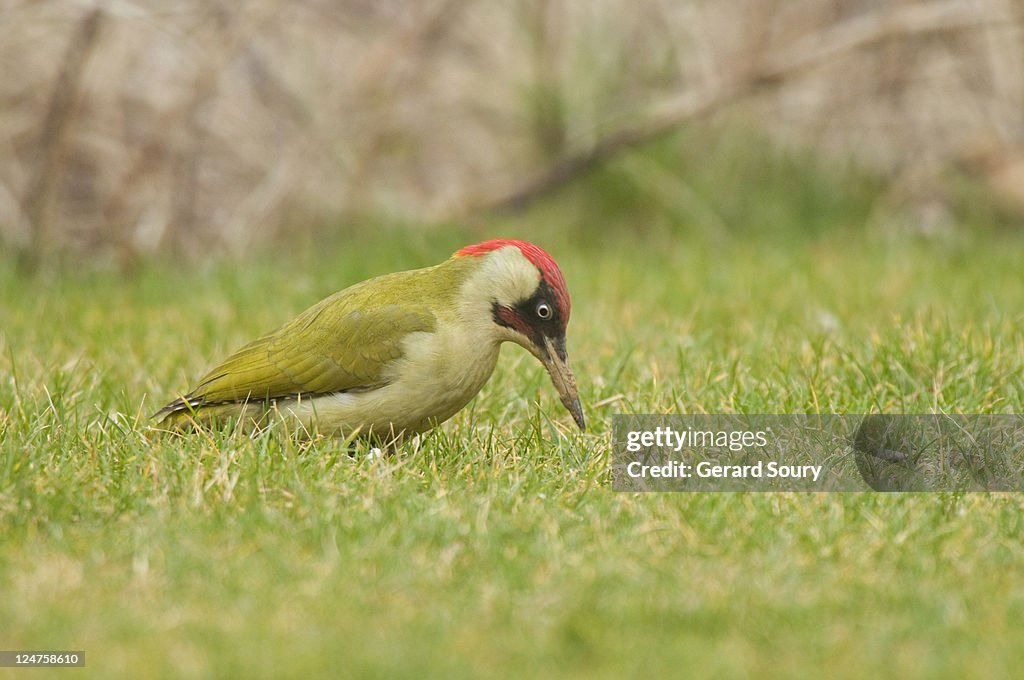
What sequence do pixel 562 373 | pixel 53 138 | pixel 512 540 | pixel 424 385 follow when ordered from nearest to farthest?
pixel 512 540 < pixel 424 385 < pixel 562 373 < pixel 53 138

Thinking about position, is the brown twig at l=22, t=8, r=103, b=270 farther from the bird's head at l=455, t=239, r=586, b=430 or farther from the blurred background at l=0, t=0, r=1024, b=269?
the bird's head at l=455, t=239, r=586, b=430

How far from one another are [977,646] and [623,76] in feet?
21.7

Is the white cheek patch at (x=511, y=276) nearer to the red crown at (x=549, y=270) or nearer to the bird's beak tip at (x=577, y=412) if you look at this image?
the red crown at (x=549, y=270)

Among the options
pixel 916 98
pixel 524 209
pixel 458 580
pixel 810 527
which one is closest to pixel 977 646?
pixel 810 527

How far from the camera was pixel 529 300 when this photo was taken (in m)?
3.81

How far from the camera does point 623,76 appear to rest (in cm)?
878

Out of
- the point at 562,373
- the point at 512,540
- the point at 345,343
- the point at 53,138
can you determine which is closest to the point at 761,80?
the point at 53,138

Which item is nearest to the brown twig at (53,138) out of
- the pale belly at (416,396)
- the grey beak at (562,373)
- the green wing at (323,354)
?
the green wing at (323,354)

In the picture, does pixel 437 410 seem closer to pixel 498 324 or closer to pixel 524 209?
pixel 498 324

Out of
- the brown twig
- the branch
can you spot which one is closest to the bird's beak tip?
the branch

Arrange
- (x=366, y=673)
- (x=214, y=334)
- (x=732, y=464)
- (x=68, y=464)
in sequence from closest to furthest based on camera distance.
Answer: (x=366, y=673) → (x=68, y=464) → (x=732, y=464) → (x=214, y=334)

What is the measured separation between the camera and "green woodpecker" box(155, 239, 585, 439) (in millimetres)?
3781

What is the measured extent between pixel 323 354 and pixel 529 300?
62 cm

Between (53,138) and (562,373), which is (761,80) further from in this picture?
(562,373)
